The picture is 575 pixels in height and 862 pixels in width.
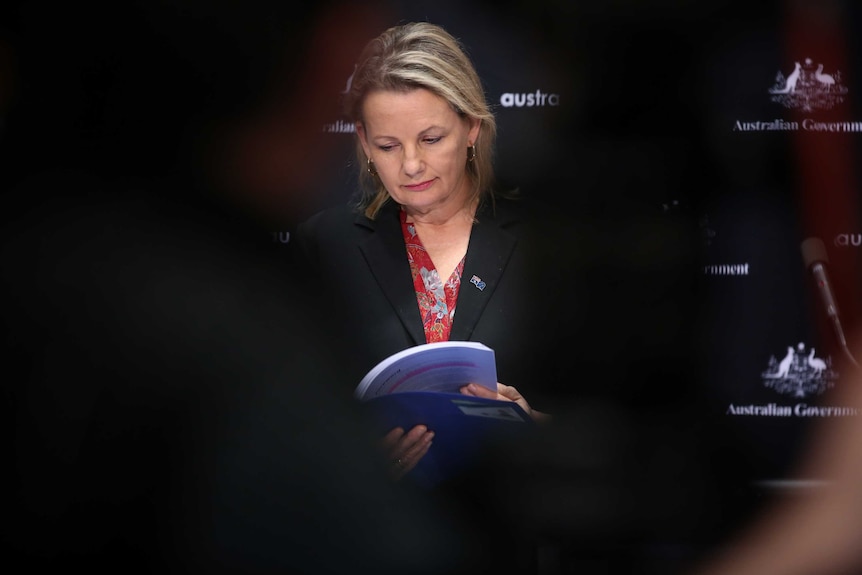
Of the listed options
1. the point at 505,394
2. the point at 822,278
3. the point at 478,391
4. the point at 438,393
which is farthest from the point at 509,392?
the point at 822,278

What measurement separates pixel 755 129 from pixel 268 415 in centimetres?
98

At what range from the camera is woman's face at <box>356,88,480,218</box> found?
133 cm

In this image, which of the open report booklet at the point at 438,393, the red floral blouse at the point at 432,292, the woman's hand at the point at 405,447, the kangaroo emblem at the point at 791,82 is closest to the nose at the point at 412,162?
the red floral blouse at the point at 432,292

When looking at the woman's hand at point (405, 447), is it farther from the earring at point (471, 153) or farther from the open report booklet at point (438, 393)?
the earring at point (471, 153)

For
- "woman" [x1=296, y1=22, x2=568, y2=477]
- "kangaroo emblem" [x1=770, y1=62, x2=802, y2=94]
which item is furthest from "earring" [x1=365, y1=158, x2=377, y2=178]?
"kangaroo emblem" [x1=770, y1=62, x2=802, y2=94]

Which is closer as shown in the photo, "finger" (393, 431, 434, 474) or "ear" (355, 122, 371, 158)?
"finger" (393, 431, 434, 474)

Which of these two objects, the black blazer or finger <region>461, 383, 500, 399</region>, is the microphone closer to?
the black blazer

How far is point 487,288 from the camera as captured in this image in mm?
1381

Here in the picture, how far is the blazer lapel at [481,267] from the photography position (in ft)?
4.48

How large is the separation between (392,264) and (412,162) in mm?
171

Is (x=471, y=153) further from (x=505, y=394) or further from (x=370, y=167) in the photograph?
(x=505, y=394)

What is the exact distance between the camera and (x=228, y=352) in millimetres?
1371

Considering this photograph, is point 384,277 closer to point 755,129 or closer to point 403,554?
point 403,554

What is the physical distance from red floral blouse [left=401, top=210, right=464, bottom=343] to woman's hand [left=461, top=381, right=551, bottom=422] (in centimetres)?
12
